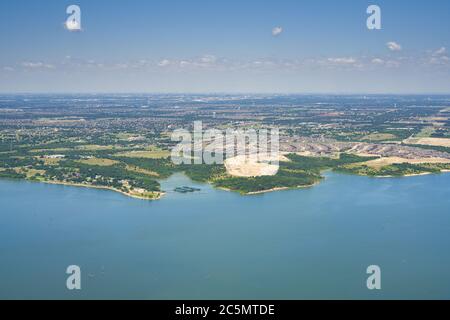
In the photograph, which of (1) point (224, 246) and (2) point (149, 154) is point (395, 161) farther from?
(1) point (224, 246)

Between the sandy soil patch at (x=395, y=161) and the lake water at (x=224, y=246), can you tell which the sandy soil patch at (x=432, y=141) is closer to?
the sandy soil patch at (x=395, y=161)

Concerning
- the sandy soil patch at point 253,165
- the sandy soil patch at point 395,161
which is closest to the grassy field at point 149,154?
the sandy soil patch at point 253,165

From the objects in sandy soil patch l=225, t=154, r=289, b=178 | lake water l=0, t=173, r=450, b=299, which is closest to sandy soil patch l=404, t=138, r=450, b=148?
sandy soil patch l=225, t=154, r=289, b=178

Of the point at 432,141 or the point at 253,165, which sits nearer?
the point at 253,165

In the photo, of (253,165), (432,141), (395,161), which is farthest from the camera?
(432,141)

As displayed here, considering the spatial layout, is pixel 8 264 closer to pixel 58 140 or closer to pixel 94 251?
pixel 94 251

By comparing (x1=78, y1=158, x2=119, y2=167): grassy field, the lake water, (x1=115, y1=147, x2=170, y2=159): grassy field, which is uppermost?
(x1=115, y1=147, x2=170, y2=159): grassy field

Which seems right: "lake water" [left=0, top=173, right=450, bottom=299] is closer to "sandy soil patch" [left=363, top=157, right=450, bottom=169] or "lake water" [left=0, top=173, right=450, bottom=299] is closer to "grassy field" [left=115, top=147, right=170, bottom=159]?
"sandy soil patch" [left=363, top=157, right=450, bottom=169]

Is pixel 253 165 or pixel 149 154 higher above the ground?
pixel 149 154

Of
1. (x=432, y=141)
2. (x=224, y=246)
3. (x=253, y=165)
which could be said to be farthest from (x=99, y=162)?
(x=432, y=141)
